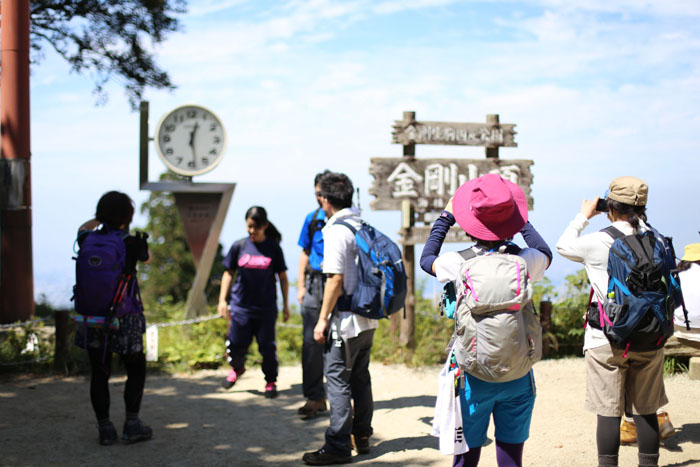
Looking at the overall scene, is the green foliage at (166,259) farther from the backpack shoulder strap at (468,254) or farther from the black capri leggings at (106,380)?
the backpack shoulder strap at (468,254)

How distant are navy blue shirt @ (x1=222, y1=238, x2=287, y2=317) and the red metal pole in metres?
3.36

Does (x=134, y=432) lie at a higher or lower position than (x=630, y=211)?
lower

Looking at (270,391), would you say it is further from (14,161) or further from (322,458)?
(14,161)

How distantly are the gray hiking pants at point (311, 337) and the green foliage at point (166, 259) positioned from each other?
619cm

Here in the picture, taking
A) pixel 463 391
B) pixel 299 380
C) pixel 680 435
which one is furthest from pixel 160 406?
pixel 680 435

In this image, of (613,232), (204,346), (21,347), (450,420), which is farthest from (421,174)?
(450,420)

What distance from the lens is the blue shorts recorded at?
2.91 meters

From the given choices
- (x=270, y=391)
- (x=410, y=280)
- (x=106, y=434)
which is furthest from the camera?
(x=410, y=280)

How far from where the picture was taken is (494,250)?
2.98m

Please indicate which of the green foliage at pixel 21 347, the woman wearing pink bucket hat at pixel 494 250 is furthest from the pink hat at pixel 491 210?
the green foliage at pixel 21 347

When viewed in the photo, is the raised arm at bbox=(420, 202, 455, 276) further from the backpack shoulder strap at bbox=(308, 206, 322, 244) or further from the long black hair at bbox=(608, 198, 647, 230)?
the backpack shoulder strap at bbox=(308, 206, 322, 244)

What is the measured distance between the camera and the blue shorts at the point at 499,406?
2.91 metres

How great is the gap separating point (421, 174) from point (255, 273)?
7.97 feet

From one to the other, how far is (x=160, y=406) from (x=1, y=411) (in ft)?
4.28
